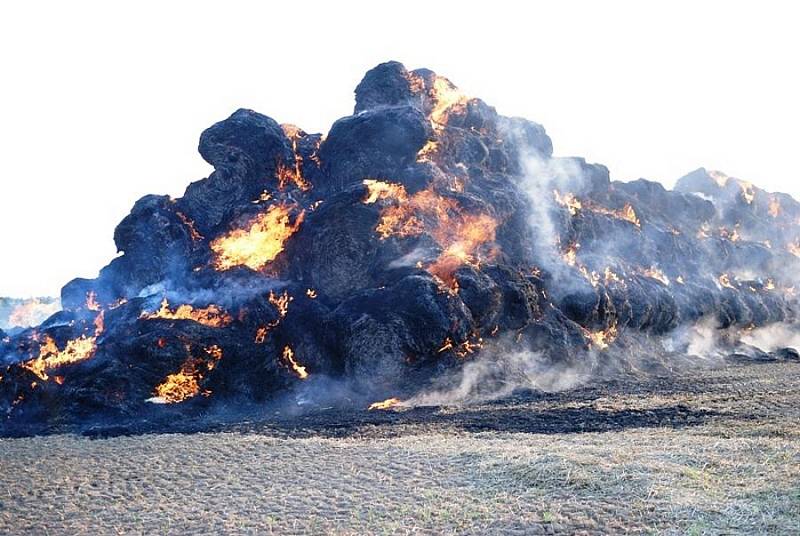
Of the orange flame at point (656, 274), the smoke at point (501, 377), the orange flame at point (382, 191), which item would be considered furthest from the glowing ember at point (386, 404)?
the orange flame at point (656, 274)

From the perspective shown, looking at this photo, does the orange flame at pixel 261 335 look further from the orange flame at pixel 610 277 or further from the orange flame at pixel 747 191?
the orange flame at pixel 747 191

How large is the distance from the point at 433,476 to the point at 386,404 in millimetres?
17718

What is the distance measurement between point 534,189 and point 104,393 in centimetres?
3931

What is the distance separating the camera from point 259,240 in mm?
48344

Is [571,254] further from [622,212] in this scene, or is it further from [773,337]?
[773,337]

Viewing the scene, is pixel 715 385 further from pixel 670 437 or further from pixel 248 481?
pixel 248 481

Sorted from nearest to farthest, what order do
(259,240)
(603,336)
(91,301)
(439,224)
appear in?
(259,240) < (439,224) < (91,301) < (603,336)

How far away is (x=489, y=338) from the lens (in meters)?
45.1

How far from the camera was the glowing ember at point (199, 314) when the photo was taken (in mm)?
42406

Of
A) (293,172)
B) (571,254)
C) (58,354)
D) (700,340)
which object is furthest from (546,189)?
(58,354)

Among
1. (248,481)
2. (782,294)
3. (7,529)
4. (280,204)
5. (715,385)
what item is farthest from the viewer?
(782,294)

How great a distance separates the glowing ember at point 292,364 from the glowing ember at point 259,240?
780 centimetres

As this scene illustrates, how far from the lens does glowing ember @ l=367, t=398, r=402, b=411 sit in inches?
1452

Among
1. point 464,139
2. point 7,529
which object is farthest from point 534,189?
point 7,529
